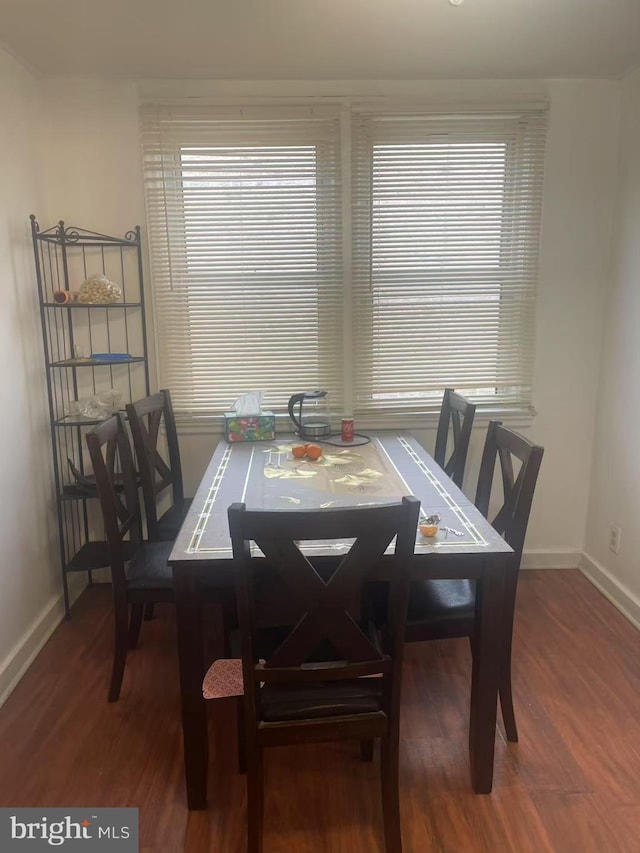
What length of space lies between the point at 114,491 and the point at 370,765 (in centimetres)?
125

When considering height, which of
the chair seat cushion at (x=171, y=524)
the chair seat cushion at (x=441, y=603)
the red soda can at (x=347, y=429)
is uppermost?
the red soda can at (x=347, y=429)

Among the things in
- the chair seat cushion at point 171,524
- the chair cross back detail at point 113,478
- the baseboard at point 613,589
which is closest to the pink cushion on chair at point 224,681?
the chair cross back detail at point 113,478

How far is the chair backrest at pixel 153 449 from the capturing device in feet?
7.50

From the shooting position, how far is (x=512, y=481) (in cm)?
193

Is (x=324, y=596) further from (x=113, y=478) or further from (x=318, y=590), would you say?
(x=113, y=478)

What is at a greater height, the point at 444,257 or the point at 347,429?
the point at 444,257

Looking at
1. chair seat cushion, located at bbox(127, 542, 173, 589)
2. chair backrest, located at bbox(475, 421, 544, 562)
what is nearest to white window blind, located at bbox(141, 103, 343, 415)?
chair seat cushion, located at bbox(127, 542, 173, 589)

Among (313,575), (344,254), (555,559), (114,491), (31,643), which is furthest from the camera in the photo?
(555,559)

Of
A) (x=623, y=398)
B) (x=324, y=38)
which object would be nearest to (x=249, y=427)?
(x=324, y=38)

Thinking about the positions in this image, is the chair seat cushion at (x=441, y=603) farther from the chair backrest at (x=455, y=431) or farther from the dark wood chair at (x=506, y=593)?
the chair backrest at (x=455, y=431)

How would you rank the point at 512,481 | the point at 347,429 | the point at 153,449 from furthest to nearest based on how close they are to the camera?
the point at 347,429
the point at 153,449
the point at 512,481

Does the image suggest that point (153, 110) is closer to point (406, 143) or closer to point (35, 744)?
point (406, 143)

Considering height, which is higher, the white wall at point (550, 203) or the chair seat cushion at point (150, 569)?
the white wall at point (550, 203)

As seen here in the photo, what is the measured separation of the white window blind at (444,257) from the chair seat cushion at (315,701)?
1.64 m
